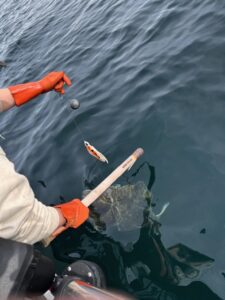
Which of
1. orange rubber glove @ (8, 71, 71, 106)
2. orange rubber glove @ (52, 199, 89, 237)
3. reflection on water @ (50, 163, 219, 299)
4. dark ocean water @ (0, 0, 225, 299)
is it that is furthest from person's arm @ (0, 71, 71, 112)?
reflection on water @ (50, 163, 219, 299)

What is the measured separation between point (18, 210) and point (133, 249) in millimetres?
2036

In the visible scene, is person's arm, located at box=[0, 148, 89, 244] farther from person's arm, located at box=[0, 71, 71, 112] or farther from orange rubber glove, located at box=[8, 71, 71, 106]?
orange rubber glove, located at box=[8, 71, 71, 106]

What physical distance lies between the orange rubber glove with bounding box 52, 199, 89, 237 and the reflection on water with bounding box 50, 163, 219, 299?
2.64 feet

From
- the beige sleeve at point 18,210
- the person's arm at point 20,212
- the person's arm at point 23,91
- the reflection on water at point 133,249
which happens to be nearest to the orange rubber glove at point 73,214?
the person's arm at point 20,212

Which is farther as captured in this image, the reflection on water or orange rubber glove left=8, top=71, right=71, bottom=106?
orange rubber glove left=8, top=71, right=71, bottom=106

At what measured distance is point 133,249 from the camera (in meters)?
5.07

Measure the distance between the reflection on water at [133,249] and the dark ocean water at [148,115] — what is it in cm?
10

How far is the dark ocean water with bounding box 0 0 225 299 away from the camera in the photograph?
5191 mm

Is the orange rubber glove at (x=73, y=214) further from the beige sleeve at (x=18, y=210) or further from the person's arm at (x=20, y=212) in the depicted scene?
the beige sleeve at (x=18, y=210)

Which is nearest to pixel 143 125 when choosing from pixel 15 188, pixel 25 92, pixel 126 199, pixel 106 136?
pixel 106 136

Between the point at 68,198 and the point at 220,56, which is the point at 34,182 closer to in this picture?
the point at 68,198

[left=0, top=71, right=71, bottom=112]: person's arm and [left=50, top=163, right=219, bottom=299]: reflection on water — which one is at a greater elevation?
[left=0, top=71, right=71, bottom=112]: person's arm

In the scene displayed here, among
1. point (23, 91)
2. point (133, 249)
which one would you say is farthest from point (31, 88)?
point (133, 249)

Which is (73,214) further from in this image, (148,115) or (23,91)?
(148,115)
